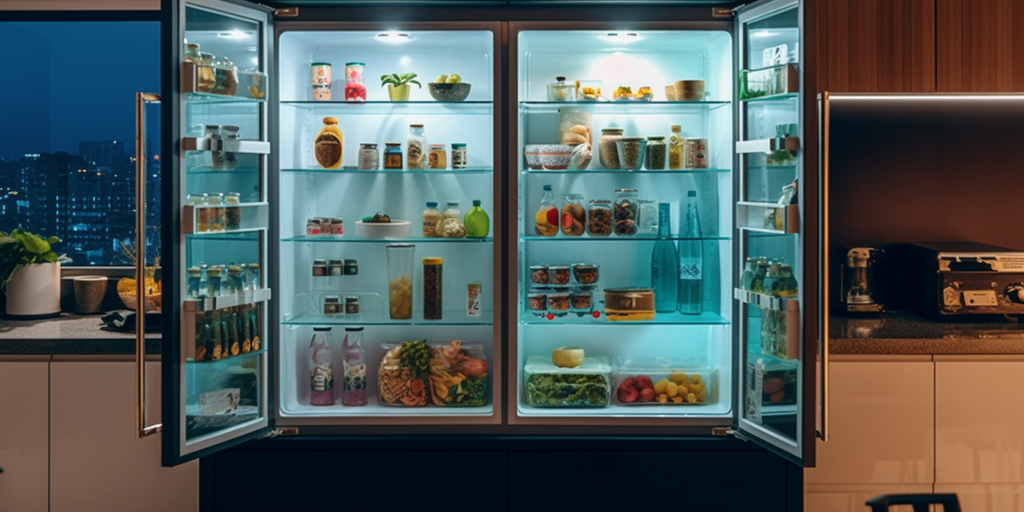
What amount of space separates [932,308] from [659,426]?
3.96 feet

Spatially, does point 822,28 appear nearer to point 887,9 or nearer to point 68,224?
point 887,9

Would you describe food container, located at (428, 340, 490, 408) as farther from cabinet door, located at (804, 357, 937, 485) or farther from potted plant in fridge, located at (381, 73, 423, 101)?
cabinet door, located at (804, 357, 937, 485)

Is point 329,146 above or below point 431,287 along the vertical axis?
above

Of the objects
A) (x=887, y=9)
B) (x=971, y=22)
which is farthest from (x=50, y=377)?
(x=971, y=22)

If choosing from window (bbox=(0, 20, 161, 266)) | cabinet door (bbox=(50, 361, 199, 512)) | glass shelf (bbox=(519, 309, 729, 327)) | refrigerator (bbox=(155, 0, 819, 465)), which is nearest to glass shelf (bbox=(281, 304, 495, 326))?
refrigerator (bbox=(155, 0, 819, 465))

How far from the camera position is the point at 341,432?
3002mm

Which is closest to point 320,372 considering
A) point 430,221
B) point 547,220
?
point 430,221

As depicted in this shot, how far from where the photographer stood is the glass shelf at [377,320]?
313 centimetres

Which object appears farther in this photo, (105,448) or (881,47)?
(881,47)

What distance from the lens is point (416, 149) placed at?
10.3 feet

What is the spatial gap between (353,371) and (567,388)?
2.52ft

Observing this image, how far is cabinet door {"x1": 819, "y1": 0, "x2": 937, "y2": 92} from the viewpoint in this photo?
3.32 metres

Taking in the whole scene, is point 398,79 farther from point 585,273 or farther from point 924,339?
point 924,339

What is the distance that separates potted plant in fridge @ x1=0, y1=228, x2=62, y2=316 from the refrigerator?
1.03 meters
